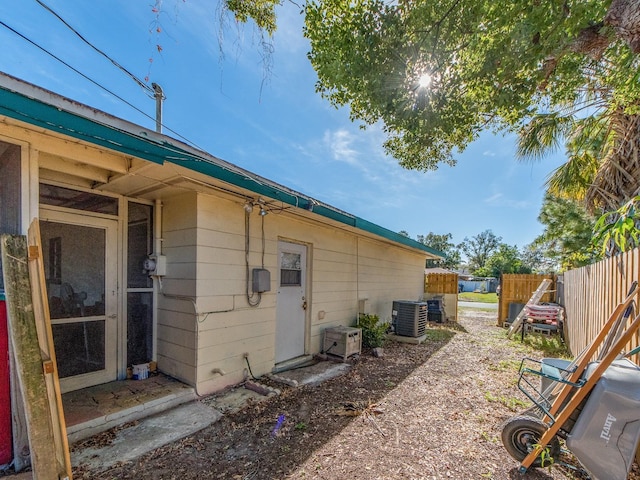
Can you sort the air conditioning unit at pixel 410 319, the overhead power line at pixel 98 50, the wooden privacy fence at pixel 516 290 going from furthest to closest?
the wooden privacy fence at pixel 516 290, the air conditioning unit at pixel 410 319, the overhead power line at pixel 98 50

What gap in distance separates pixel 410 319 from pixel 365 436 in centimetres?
416

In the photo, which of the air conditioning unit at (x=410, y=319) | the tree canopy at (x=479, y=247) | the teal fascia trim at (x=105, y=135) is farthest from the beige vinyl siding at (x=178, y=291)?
the tree canopy at (x=479, y=247)

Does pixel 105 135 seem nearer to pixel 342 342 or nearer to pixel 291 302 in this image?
pixel 291 302

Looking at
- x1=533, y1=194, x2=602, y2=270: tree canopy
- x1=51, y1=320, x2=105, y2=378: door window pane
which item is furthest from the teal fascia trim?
x1=533, y1=194, x2=602, y2=270: tree canopy

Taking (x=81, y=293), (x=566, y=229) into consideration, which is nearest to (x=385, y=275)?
(x=81, y=293)

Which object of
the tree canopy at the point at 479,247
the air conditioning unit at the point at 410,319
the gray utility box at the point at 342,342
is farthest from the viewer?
the tree canopy at the point at 479,247

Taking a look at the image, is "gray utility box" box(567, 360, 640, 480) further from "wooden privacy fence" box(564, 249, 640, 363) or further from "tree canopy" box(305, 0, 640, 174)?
"tree canopy" box(305, 0, 640, 174)

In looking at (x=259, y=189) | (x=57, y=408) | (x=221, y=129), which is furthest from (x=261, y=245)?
(x=221, y=129)

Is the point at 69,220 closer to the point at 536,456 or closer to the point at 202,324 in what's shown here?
the point at 202,324

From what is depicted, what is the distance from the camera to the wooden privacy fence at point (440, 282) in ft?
34.6

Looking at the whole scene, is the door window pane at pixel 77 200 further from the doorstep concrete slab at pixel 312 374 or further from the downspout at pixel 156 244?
the doorstep concrete slab at pixel 312 374

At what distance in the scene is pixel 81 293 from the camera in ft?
10.4

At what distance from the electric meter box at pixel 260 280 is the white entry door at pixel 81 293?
5.32ft

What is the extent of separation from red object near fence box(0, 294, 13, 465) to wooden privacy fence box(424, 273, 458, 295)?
427 inches
